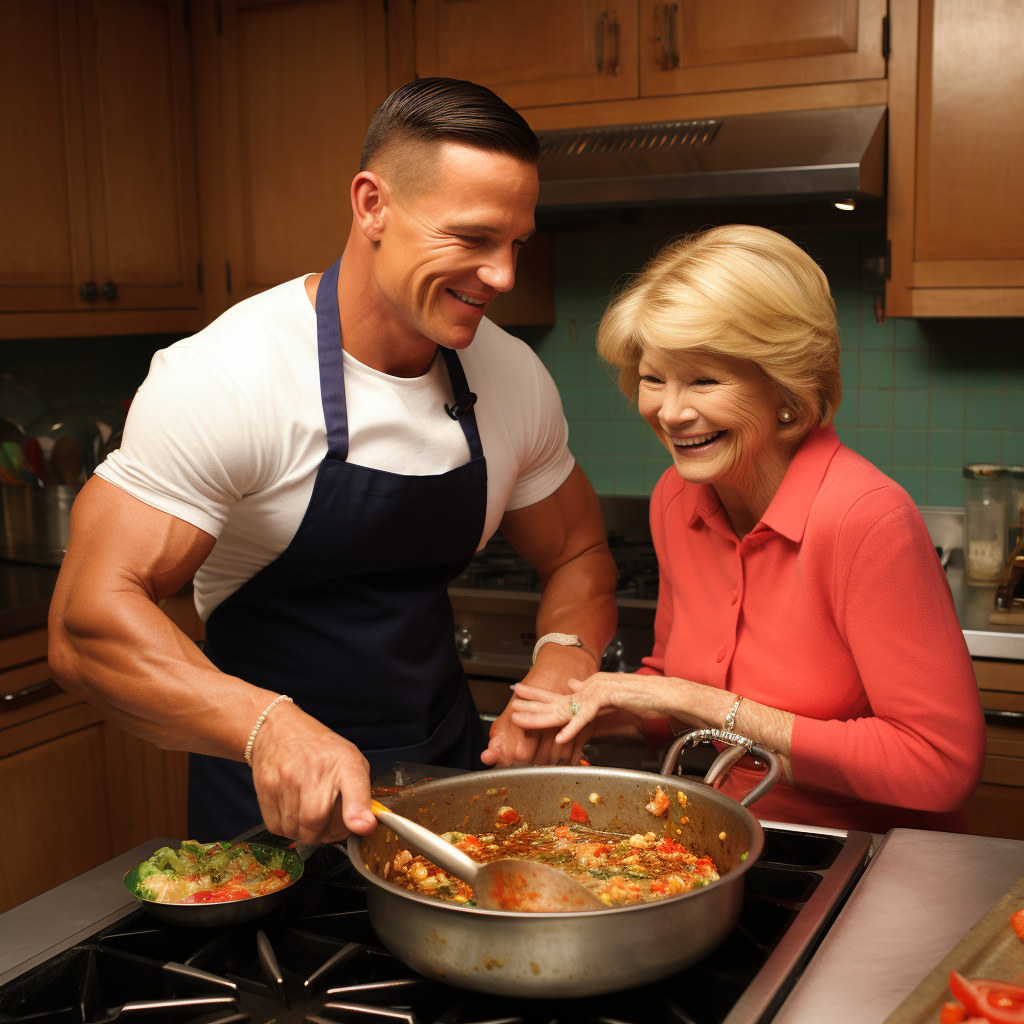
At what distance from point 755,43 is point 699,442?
141cm

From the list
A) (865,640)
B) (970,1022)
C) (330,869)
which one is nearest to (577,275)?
(865,640)

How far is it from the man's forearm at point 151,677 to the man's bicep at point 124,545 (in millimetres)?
17

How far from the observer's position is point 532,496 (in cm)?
158

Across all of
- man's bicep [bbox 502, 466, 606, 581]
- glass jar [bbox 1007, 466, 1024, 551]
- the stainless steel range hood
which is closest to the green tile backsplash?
glass jar [bbox 1007, 466, 1024, 551]

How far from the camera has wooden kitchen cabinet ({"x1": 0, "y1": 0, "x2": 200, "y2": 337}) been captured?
8.12 feet

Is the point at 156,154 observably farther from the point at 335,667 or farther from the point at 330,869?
the point at 330,869

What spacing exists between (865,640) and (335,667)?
25.3 inches

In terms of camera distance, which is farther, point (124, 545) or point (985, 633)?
point (985, 633)

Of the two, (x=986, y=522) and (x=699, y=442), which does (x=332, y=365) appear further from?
(x=986, y=522)

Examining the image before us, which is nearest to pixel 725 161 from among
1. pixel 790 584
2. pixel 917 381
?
pixel 917 381

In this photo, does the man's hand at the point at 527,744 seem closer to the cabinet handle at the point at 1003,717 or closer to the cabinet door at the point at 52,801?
the cabinet handle at the point at 1003,717

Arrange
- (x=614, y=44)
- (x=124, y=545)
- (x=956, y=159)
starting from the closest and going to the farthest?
(x=124, y=545) → (x=956, y=159) → (x=614, y=44)

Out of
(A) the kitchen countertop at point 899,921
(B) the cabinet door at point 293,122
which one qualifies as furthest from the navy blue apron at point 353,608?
(B) the cabinet door at point 293,122

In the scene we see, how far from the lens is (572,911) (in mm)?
780
